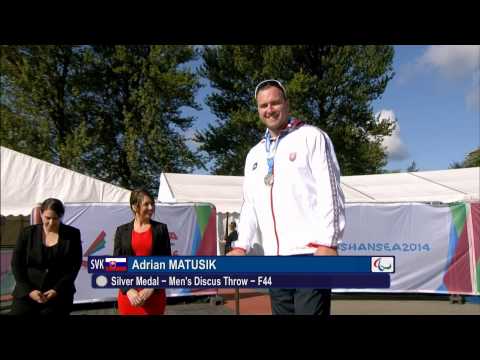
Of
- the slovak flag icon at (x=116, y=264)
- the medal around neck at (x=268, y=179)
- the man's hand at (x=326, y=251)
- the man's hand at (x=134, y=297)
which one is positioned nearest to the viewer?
the man's hand at (x=326, y=251)

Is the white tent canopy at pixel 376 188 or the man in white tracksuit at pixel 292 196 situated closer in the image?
the man in white tracksuit at pixel 292 196

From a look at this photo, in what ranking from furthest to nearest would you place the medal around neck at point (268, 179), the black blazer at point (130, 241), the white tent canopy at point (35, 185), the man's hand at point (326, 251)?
the white tent canopy at point (35, 185) → the black blazer at point (130, 241) → the medal around neck at point (268, 179) → the man's hand at point (326, 251)

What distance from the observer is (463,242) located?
8.46 meters

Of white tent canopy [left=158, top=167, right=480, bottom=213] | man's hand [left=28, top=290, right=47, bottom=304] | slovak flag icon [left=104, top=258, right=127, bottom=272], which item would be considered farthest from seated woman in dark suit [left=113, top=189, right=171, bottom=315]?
white tent canopy [left=158, top=167, right=480, bottom=213]

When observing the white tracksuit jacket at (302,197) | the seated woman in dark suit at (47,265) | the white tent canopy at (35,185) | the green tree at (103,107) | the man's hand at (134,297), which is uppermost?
the green tree at (103,107)

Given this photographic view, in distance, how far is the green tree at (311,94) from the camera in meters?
19.1

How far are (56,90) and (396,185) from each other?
15.1 meters

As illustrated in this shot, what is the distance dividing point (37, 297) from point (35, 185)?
22.0 ft

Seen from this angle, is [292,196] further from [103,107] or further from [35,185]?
[103,107]

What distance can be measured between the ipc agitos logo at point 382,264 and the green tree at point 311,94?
16.8 meters

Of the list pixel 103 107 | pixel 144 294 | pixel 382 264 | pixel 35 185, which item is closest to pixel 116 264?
pixel 144 294

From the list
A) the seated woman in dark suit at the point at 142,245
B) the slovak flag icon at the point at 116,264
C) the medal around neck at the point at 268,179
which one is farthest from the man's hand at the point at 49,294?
the medal around neck at the point at 268,179

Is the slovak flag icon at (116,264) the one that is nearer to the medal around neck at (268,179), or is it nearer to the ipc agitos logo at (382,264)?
the medal around neck at (268,179)

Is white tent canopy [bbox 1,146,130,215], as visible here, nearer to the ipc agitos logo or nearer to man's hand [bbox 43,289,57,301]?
man's hand [bbox 43,289,57,301]
